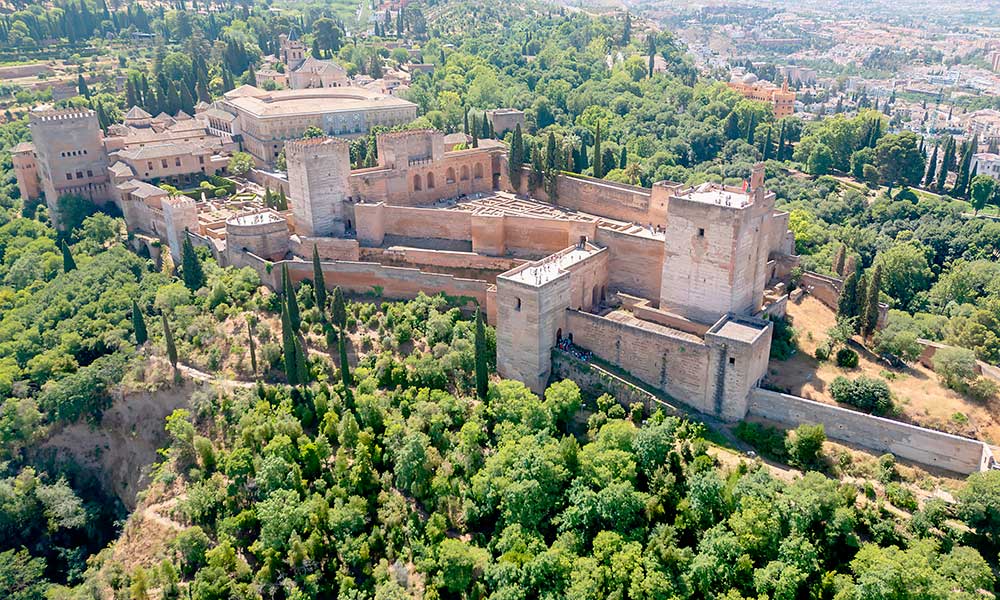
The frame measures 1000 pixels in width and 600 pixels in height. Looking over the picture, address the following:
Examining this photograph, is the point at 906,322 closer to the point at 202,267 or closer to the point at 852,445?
the point at 852,445

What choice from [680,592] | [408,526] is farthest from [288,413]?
[680,592]

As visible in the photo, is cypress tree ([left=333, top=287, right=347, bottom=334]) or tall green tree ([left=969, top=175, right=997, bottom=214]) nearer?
cypress tree ([left=333, top=287, right=347, bottom=334])

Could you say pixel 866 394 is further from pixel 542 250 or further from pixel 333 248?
pixel 333 248

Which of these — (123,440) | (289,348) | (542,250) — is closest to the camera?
(289,348)

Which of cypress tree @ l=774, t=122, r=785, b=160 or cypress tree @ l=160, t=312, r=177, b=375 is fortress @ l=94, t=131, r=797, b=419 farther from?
cypress tree @ l=774, t=122, r=785, b=160

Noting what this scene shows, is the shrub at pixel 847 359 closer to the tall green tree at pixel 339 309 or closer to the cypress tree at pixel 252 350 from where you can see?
the tall green tree at pixel 339 309

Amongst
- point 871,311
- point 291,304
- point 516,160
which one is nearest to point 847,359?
point 871,311

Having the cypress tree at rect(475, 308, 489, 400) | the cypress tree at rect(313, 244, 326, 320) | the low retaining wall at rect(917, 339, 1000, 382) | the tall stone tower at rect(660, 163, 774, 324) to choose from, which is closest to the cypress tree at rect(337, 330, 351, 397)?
the cypress tree at rect(313, 244, 326, 320)
